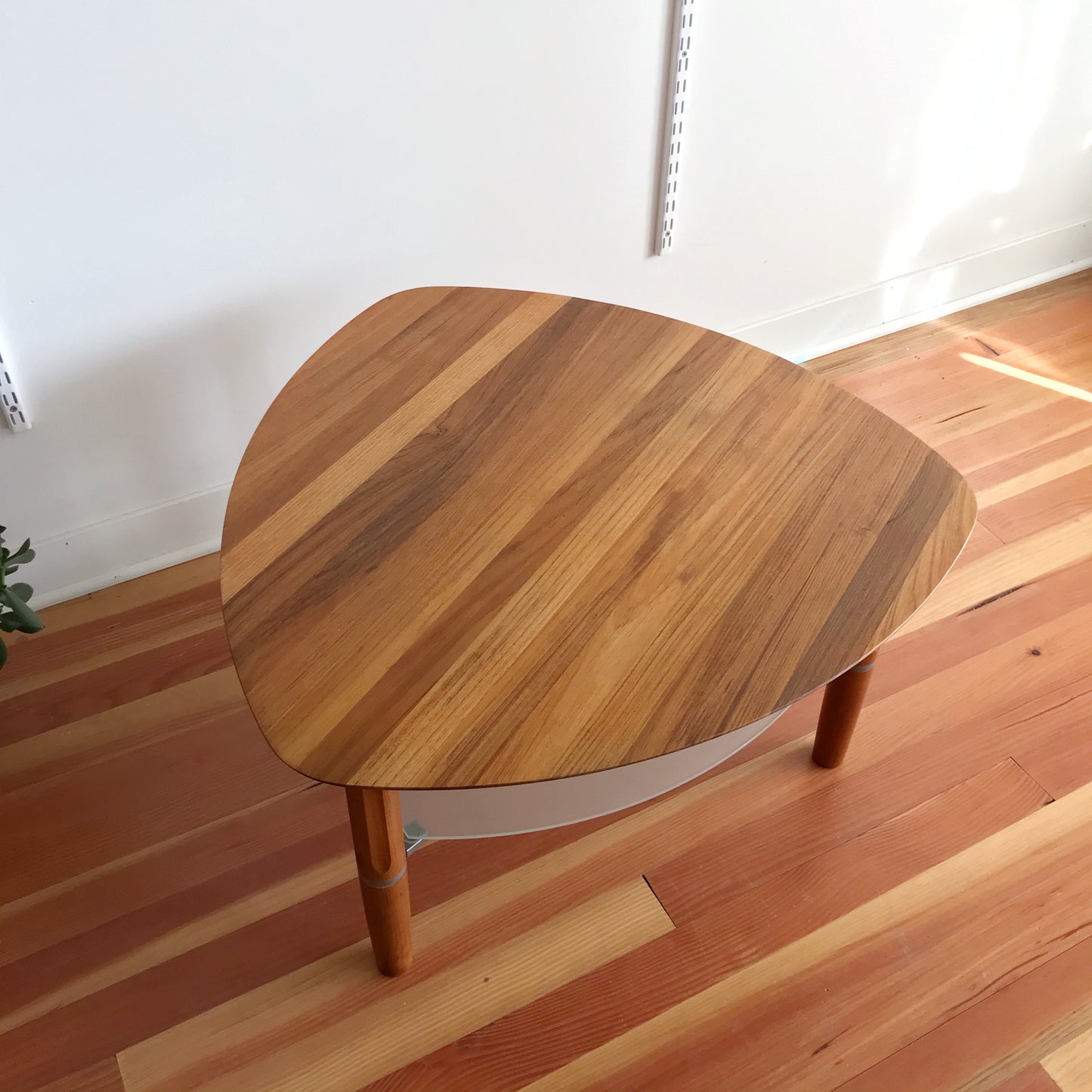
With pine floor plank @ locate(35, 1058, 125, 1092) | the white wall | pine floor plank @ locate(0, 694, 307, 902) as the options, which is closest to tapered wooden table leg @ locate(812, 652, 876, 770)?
pine floor plank @ locate(0, 694, 307, 902)

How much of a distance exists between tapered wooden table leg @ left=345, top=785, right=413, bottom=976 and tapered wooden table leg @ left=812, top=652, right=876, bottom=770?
56 cm

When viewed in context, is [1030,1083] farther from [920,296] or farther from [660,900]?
[920,296]

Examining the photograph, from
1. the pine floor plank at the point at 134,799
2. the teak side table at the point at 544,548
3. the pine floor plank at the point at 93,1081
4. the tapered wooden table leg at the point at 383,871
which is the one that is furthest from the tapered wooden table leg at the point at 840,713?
the pine floor plank at the point at 93,1081

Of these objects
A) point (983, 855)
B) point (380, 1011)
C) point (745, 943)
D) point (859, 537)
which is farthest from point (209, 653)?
point (983, 855)

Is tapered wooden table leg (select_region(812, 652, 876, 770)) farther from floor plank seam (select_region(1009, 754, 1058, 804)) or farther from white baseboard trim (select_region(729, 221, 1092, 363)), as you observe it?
white baseboard trim (select_region(729, 221, 1092, 363))

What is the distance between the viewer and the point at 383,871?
1091mm

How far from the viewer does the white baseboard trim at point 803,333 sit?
1660 mm

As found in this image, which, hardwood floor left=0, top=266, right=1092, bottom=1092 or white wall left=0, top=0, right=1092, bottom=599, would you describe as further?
white wall left=0, top=0, right=1092, bottom=599

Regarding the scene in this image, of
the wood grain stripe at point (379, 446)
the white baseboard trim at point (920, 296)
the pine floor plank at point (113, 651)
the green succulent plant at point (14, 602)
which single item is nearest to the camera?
the wood grain stripe at point (379, 446)

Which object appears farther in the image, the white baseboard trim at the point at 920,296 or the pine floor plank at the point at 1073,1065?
the white baseboard trim at the point at 920,296

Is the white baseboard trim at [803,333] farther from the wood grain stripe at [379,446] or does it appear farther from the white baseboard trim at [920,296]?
the wood grain stripe at [379,446]

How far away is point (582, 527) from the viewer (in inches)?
43.4

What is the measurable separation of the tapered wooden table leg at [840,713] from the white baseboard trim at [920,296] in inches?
35.3

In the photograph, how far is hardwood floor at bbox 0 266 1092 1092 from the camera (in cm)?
120
